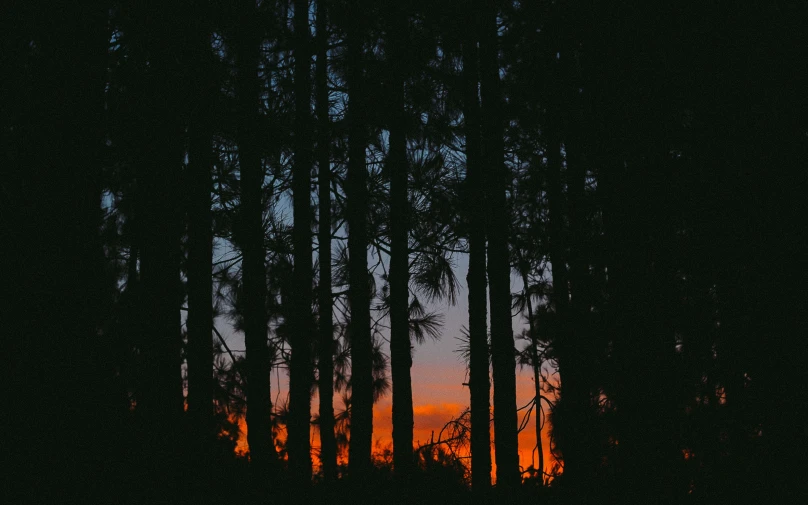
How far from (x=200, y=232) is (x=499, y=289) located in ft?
9.98

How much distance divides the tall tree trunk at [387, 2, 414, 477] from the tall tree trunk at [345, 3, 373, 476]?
1.58 ft

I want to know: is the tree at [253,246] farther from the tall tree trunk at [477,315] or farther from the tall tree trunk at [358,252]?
the tall tree trunk at [477,315]

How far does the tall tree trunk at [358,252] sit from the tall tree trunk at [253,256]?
1.13 m

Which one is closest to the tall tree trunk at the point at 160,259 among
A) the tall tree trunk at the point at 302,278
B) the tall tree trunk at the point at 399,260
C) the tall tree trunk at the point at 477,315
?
the tall tree trunk at the point at 302,278

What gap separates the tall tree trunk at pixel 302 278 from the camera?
22.3 ft

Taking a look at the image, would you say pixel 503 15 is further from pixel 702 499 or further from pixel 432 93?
pixel 702 499

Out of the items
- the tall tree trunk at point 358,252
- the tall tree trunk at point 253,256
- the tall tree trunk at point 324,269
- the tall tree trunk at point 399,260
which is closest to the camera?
the tall tree trunk at point 253,256

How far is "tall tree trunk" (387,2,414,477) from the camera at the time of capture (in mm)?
7410

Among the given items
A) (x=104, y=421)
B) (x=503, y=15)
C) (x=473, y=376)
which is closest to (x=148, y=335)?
(x=104, y=421)

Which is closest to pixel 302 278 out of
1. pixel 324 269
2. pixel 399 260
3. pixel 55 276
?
pixel 399 260

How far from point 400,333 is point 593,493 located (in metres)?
2.34

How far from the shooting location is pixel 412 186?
8.56 metres

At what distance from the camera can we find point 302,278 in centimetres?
691

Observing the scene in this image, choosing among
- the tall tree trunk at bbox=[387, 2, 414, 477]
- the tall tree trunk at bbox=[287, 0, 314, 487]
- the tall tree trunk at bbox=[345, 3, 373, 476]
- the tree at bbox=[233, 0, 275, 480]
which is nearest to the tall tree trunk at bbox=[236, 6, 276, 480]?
the tree at bbox=[233, 0, 275, 480]
